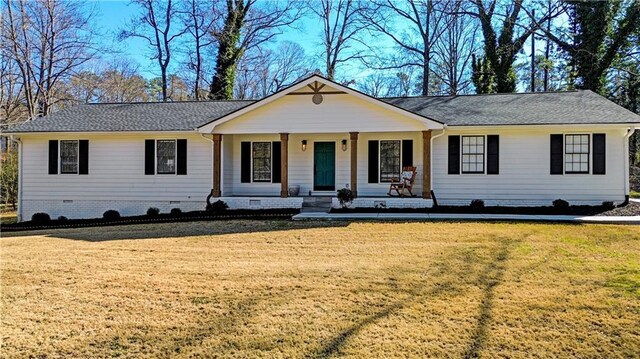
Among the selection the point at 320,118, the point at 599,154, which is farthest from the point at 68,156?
the point at 599,154

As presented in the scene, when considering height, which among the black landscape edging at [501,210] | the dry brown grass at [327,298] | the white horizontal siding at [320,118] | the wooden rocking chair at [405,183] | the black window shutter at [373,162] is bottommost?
the dry brown grass at [327,298]

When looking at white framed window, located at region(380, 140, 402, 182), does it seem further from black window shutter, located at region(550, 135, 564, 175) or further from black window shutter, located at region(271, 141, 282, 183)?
black window shutter, located at region(550, 135, 564, 175)

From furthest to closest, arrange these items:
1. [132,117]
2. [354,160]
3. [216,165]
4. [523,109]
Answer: [132,117]
[523,109]
[216,165]
[354,160]

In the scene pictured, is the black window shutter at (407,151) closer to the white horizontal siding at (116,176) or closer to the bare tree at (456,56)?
the white horizontal siding at (116,176)

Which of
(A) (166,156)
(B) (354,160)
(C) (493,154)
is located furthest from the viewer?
(A) (166,156)

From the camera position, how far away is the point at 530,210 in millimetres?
12125

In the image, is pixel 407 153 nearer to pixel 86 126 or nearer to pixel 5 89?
pixel 86 126

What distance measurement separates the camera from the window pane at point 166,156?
14.2 m

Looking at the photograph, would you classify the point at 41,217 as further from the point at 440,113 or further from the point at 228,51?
the point at 228,51

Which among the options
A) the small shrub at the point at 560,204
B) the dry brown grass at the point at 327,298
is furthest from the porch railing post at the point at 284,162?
the small shrub at the point at 560,204

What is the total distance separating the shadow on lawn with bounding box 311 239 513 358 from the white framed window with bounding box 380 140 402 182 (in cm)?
697

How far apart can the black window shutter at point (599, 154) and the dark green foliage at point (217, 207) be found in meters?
12.0

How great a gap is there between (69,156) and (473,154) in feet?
47.4

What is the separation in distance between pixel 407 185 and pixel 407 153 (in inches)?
55.7
